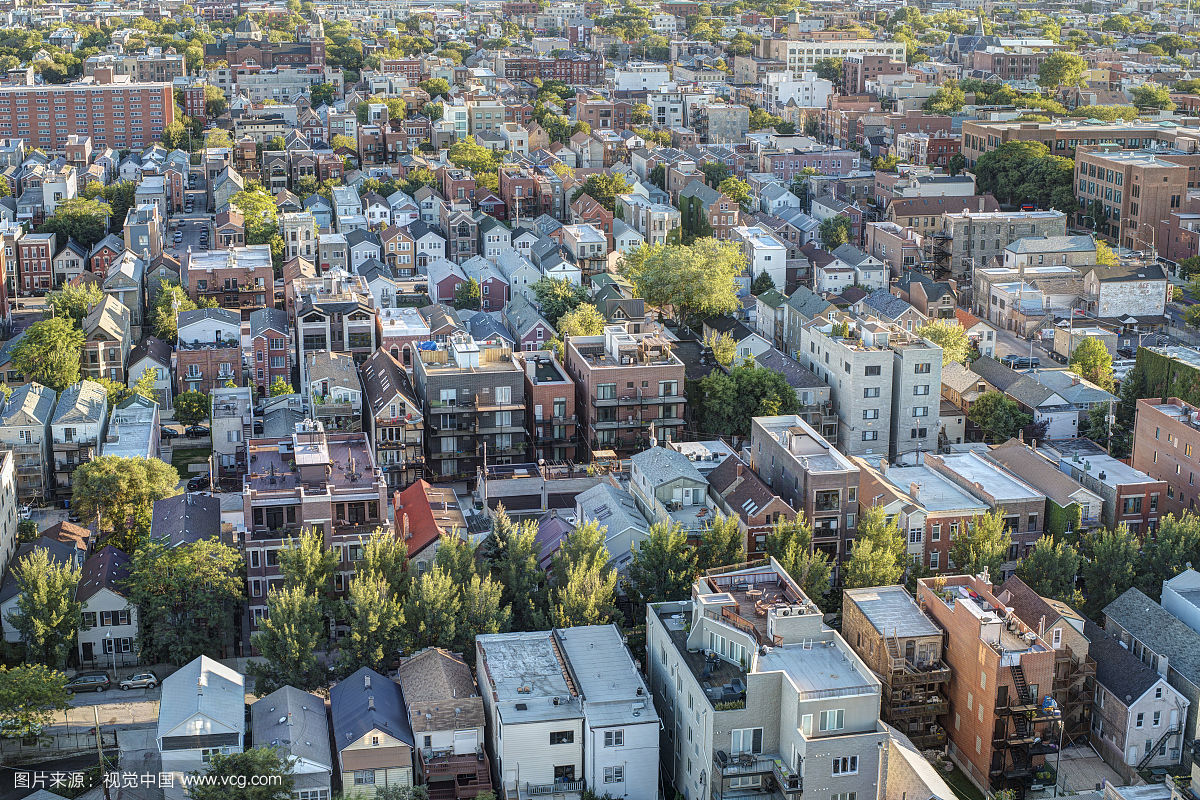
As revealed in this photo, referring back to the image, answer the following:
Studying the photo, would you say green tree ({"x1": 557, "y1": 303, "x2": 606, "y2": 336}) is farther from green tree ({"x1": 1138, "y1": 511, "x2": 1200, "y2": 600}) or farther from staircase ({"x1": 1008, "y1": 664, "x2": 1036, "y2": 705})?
staircase ({"x1": 1008, "y1": 664, "x2": 1036, "y2": 705})

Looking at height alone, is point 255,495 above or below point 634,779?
above

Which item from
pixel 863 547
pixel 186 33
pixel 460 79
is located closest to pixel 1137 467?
pixel 863 547

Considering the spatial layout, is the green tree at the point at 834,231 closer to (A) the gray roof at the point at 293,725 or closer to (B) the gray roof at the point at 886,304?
(B) the gray roof at the point at 886,304

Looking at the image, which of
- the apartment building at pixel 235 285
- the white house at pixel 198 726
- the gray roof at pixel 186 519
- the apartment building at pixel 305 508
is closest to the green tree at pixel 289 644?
the white house at pixel 198 726

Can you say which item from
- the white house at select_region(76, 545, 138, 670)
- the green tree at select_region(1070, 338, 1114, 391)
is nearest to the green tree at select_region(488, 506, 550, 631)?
the white house at select_region(76, 545, 138, 670)

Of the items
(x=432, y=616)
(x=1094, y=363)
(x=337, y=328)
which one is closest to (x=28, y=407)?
(x=337, y=328)

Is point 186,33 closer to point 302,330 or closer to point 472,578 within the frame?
point 302,330
